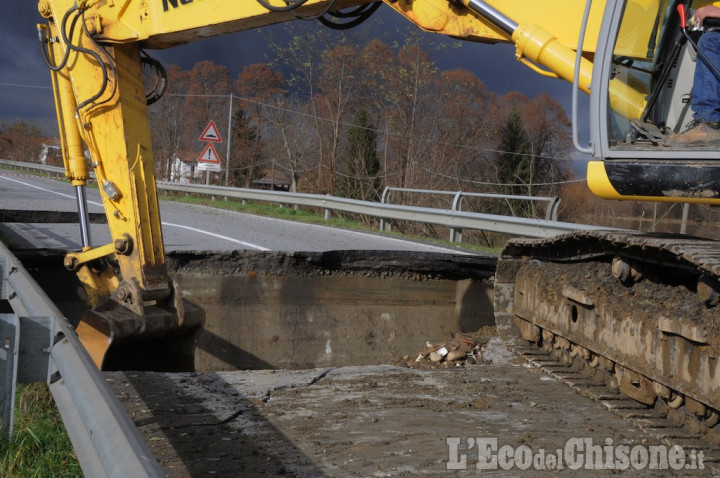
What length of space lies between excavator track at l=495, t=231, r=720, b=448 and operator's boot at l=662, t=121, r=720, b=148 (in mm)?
485

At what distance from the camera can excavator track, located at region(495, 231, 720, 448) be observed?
2848mm

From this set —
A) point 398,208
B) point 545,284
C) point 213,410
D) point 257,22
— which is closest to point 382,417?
point 213,410

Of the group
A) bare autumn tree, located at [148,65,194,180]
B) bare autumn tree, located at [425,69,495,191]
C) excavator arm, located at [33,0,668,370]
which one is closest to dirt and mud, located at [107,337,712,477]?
excavator arm, located at [33,0,668,370]

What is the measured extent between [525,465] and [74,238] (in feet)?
27.1

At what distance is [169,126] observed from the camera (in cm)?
4053

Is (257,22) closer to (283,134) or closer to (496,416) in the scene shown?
(496,416)

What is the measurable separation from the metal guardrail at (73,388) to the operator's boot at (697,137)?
112 inches

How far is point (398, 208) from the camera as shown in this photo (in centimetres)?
1409

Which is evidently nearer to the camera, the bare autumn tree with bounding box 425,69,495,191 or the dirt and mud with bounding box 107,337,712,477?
the dirt and mud with bounding box 107,337,712,477

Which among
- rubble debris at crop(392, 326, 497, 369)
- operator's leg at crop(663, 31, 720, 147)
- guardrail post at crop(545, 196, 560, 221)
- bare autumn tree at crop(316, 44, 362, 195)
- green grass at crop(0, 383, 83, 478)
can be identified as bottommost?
rubble debris at crop(392, 326, 497, 369)

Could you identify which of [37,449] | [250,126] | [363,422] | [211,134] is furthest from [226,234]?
[250,126]

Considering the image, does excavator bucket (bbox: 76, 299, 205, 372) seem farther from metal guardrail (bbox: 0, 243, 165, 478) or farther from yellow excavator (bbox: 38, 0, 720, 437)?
metal guardrail (bbox: 0, 243, 165, 478)

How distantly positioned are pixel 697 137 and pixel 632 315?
96cm

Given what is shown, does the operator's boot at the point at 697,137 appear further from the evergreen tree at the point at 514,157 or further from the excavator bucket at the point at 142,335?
the evergreen tree at the point at 514,157
